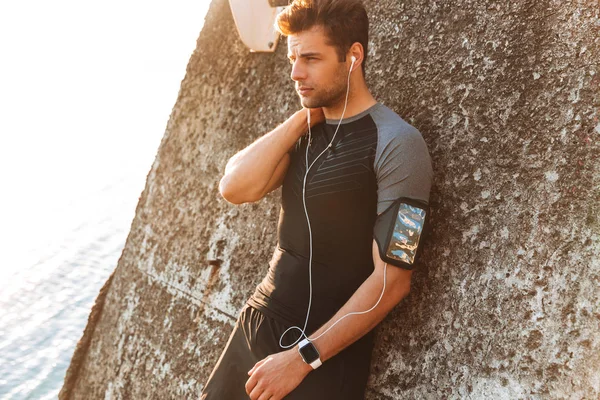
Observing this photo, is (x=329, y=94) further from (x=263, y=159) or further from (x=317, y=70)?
(x=263, y=159)

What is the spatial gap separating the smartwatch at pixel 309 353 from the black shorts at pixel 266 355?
6 cm

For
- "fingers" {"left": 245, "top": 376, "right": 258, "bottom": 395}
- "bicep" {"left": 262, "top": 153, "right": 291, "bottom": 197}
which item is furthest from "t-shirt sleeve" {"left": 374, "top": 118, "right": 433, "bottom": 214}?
"fingers" {"left": 245, "top": 376, "right": 258, "bottom": 395}

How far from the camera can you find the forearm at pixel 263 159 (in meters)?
2.25

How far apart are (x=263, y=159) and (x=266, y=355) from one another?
705 millimetres

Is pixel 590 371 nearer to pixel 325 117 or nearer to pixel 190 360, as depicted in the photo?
pixel 325 117

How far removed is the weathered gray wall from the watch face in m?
0.37

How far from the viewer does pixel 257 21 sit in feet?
9.90

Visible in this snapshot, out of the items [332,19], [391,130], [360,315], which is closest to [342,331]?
[360,315]

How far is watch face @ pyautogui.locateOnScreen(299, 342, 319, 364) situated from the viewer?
1914 millimetres

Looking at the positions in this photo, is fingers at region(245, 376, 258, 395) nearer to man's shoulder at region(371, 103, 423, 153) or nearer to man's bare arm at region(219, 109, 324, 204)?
man's bare arm at region(219, 109, 324, 204)

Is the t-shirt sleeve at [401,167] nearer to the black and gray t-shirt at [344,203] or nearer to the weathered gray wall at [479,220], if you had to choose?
the black and gray t-shirt at [344,203]

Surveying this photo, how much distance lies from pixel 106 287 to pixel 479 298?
2367 mm

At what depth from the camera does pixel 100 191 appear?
5750 mm

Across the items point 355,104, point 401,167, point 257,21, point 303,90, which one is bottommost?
point 401,167
